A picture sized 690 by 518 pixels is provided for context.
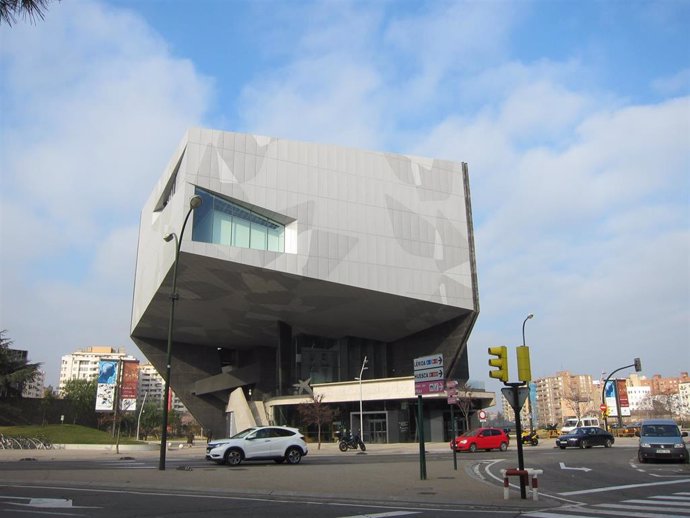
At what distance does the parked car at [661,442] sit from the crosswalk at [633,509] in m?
11.7

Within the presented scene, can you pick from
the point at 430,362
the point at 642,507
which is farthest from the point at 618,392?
the point at 642,507

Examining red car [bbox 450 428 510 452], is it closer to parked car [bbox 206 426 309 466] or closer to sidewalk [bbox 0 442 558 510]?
parked car [bbox 206 426 309 466]

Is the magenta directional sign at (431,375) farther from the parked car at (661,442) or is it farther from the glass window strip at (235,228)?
the glass window strip at (235,228)

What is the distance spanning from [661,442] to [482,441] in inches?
497

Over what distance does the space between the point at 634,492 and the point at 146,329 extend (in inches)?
2225

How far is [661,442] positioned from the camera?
2270cm

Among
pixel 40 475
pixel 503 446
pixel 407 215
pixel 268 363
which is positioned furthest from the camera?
pixel 268 363

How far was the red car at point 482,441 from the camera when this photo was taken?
33.7 m

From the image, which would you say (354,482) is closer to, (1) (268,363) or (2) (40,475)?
(2) (40,475)

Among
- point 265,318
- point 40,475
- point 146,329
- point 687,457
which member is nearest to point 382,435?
point 265,318

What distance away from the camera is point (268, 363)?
223ft

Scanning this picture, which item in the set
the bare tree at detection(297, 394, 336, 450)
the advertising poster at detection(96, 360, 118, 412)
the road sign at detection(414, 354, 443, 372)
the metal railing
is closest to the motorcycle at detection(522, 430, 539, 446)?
the bare tree at detection(297, 394, 336, 450)

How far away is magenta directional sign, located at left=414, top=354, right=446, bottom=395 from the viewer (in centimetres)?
1500

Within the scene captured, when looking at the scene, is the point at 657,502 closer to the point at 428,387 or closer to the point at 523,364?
the point at 523,364
